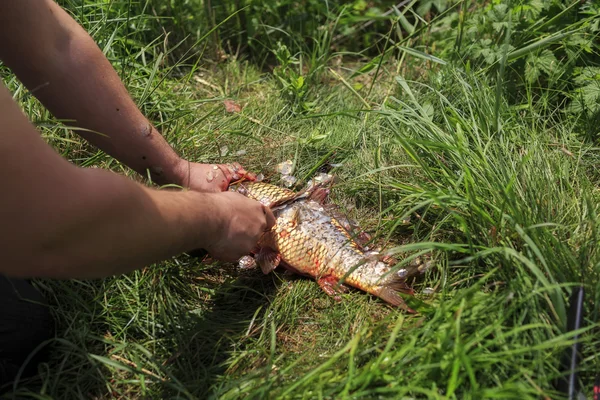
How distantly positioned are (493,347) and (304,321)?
0.75 m

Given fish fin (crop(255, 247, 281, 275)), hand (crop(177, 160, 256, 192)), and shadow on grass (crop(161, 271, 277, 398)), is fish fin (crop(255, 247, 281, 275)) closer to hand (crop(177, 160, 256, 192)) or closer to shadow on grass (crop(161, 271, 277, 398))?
shadow on grass (crop(161, 271, 277, 398))

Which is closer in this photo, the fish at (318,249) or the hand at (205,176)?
the fish at (318,249)

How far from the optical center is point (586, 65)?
2934mm

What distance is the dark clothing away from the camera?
2107mm

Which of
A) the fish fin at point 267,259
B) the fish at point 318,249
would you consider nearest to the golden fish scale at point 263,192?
the fish at point 318,249

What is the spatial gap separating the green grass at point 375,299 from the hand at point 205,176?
1.07ft

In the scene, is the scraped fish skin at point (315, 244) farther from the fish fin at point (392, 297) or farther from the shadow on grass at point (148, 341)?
the shadow on grass at point (148, 341)

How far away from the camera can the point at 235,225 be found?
2.08 metres

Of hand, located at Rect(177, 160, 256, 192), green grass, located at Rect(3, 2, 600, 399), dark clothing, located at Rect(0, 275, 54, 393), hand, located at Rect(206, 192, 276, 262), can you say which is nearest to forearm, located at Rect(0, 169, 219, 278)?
hand, located at Rect(206, 192, 276, 262)

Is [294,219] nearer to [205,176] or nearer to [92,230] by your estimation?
[205,176]

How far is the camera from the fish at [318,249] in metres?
2.32

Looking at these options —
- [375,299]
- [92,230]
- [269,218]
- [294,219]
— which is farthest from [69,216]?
[375,299]

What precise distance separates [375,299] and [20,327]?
4.26 feet

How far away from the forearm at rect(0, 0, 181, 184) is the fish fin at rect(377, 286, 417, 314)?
0.98 metres
